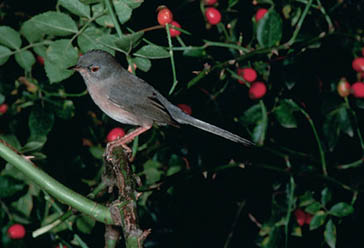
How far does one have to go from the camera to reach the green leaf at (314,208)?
A: 2525 mm

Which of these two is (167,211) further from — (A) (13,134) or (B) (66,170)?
(A) (13,134)

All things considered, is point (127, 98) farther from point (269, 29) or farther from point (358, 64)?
point (358, 64)

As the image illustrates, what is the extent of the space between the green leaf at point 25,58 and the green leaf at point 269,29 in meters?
1.25

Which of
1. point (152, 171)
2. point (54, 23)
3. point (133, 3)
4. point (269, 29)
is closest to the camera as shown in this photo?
point (133, 3)

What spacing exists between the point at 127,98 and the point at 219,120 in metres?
0.69

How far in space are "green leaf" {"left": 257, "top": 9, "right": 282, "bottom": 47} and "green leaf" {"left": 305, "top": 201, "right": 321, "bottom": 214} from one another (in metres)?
0.97

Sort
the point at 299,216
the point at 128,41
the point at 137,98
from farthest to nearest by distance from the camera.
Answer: the point at 137,98 → the point at 299,216 → the point at 128,41

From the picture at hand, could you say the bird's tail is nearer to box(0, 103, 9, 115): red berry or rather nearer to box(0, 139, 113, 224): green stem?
box(0, 103, 9, 115): red berry

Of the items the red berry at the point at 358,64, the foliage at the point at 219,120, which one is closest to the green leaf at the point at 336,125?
the foliage at the point at 219,120

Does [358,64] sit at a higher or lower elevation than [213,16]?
lower

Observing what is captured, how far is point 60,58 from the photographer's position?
2.15 metres

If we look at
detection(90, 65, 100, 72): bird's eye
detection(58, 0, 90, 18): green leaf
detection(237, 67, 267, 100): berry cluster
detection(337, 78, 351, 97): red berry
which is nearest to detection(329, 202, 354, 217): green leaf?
detection(337, 78, 351, 97): red berry

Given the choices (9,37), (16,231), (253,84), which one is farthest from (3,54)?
(253,84)

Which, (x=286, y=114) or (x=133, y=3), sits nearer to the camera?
(x=133, y=3)
